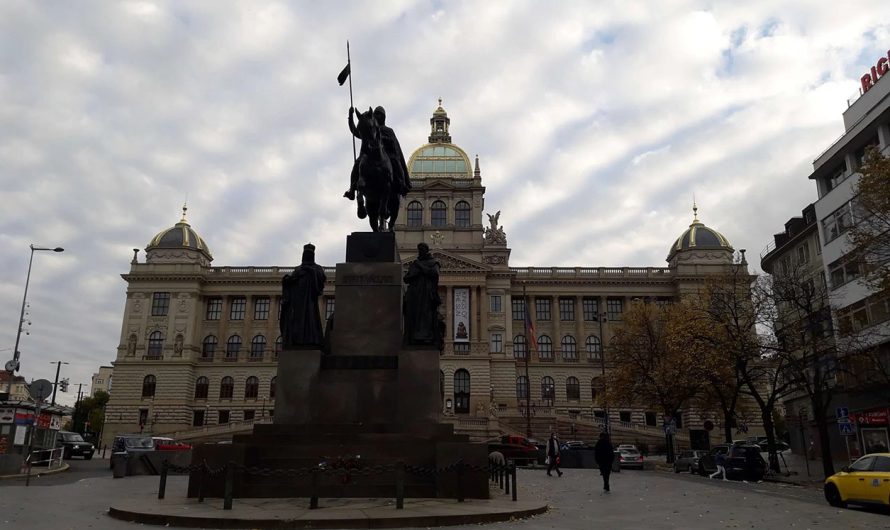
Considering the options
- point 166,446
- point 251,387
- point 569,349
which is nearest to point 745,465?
point 166,446

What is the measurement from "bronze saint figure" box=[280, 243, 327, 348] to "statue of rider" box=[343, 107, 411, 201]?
257cm

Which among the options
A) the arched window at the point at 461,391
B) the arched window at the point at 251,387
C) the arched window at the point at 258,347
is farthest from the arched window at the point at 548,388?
the arched window at the point at 258,347

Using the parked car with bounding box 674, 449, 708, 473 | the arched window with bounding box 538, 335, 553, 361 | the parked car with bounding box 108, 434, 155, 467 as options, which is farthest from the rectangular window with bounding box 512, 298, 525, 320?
the parked car with bounding box 108, 434, 155, 467

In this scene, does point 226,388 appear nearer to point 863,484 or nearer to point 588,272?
point 588,272

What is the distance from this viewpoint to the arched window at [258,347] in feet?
259

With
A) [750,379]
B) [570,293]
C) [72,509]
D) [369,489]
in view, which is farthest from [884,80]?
[570,293]

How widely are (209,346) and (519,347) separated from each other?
3705 centimetres

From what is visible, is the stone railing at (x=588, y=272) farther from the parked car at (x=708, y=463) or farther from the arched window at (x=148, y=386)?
the parked car at (x=708, y=463)

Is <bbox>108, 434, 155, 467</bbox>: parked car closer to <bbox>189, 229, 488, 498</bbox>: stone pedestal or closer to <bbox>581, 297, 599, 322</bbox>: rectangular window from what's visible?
<bbox>189, 229, 488, 498</bbox>: stone pedestal

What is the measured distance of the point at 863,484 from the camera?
16125 millimetres

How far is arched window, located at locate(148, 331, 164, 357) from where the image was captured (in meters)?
76.9

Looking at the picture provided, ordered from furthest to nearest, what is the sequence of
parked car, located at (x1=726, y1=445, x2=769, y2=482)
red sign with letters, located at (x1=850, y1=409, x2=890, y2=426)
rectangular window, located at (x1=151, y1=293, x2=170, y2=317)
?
rectangular window, located at (x1=151, y1=293, x2=170, y2=317) → red sign with letters, located at (x1=850, y1=409, x2=890, y2=426) → parked car, located at (x1=726, y1=445, x2=769, y2=482)

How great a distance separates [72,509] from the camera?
43.0 ft

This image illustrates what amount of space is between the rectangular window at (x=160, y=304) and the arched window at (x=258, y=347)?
10.6m
